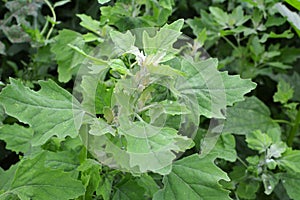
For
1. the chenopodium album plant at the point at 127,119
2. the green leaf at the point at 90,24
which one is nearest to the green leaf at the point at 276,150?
the chenopodium album plant at the point at 127,119

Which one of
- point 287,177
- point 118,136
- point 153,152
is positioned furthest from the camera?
point 287,177

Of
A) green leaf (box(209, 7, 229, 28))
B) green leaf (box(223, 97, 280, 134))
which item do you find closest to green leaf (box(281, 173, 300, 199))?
green leaf (box(223, 97, 280, 134))

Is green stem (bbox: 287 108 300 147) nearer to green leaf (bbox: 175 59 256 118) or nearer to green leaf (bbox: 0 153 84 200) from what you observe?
green leaf (bbox: 175 59 256 118)

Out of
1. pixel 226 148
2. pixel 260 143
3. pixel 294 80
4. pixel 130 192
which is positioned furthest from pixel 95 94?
pixel 294 80

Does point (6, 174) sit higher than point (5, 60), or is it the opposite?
point (6, 174)

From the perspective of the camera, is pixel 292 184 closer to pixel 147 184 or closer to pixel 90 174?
pixel 147 184

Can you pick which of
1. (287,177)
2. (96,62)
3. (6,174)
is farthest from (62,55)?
(287,177)

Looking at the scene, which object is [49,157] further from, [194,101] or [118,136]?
[194,101]
